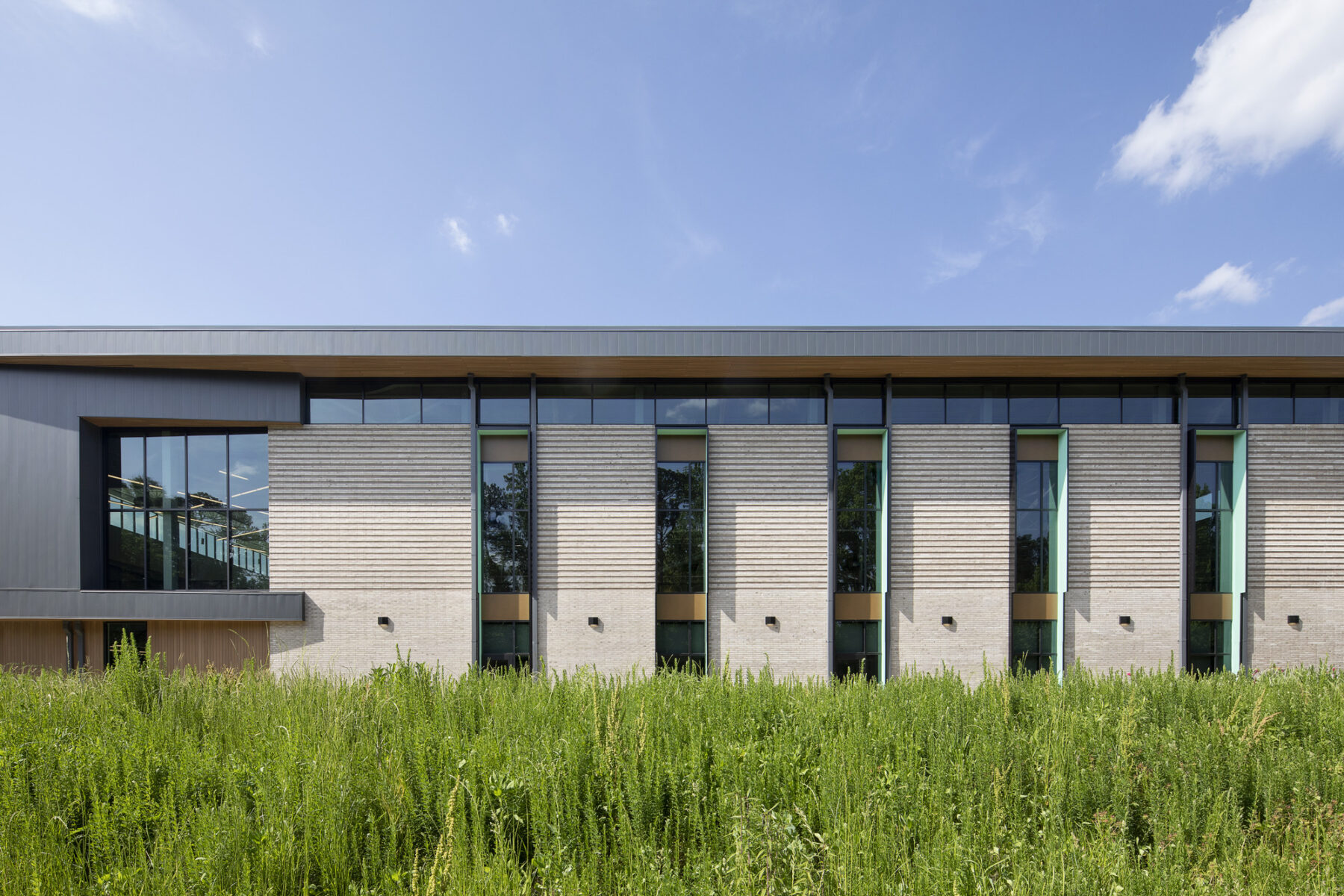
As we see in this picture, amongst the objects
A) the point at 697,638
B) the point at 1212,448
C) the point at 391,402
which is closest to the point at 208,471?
the point at 391,402

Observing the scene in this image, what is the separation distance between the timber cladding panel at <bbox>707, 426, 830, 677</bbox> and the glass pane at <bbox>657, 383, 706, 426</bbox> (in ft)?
2.08

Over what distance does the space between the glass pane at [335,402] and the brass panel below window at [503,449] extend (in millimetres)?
3325

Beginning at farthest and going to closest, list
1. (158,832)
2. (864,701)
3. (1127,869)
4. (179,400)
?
(179,400)
(864,701)
(158,832)
(1127,869)

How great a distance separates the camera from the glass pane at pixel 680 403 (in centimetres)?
1382

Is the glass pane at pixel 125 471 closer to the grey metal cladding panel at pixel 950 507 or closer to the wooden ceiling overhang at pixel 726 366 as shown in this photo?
the wooden ceiling overhang at pixel 726 366

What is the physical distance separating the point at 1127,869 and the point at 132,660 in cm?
888

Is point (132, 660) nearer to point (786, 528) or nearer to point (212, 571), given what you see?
point (212, 571)

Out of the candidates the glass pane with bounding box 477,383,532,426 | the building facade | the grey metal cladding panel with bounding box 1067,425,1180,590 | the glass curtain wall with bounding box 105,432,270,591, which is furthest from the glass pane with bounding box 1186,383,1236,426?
the glass curtain wall with bounding box 105,432,270,591

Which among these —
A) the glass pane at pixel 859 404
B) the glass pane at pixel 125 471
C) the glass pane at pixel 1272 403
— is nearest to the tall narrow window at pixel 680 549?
the glass pane at pixel 859 404

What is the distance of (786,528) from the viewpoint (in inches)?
534

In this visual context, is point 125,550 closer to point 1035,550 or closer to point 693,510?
point 693,510

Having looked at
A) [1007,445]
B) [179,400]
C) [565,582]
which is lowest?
[565,582]

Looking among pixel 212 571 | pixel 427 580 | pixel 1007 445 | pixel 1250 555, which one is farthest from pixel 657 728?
pixel 1250 555

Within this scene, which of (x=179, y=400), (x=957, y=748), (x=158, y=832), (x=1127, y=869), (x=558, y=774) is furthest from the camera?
(x=179, y=400)
